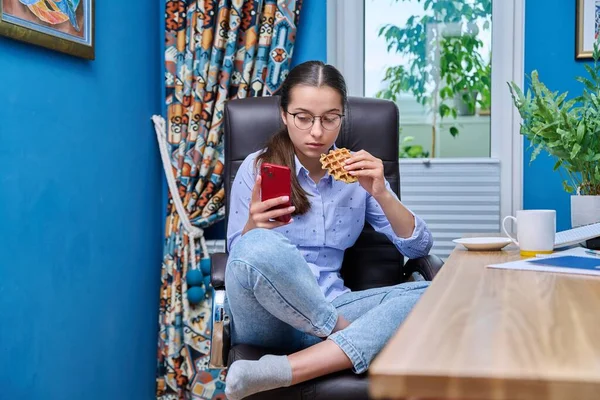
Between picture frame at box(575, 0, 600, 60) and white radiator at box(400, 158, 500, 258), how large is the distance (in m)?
0.50

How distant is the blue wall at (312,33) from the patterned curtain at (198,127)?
106mm

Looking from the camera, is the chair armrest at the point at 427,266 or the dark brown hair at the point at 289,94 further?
the dark brown hair at the point at 289,94

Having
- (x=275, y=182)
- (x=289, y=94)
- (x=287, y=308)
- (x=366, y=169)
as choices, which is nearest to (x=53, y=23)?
(x=289, y=94)

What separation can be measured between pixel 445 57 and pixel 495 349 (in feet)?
7.11

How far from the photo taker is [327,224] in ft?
5.61

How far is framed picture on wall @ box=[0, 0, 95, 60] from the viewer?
165 centimetres

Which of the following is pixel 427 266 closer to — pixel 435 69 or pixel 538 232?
pixel 538 232

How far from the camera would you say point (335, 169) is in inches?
60.0

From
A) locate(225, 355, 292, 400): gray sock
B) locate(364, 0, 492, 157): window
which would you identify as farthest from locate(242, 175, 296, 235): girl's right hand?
locate(364, 0, 492, 157): window

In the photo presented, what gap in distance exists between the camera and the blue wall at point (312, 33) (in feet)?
8.21

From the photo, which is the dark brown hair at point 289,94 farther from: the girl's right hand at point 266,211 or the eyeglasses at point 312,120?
the girl's right hand at point 266,211

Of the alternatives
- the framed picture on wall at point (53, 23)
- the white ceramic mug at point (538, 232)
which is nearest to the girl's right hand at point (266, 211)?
the white ceramic mug at point (538, 232)

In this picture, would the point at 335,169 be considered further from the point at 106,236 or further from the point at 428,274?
the point at 106,236

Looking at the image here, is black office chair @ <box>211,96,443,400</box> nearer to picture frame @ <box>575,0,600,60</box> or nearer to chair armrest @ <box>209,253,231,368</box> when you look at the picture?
chair armrest @ <box>209,253,231,368</box>
